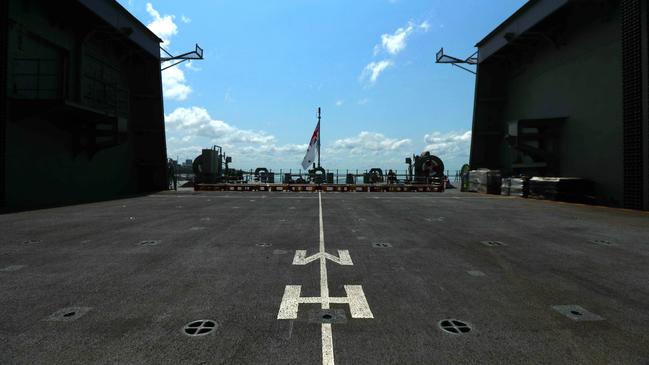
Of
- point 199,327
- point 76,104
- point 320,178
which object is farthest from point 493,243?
point 320,178

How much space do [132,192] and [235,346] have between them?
3084cm

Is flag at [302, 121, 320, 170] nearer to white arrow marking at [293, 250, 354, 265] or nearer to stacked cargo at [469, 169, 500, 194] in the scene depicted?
stacked cargo at [469, 169, 500, 194]

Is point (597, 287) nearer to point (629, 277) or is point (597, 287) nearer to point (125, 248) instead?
point (629, 277)

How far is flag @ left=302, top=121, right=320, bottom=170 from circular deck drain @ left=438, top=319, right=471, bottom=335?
42.1 meters

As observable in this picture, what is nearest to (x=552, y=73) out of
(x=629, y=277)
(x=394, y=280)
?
(x=629, y=277)

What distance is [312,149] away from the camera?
4694 centimetres

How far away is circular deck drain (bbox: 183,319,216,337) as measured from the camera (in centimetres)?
386

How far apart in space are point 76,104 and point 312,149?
30443 millimetres

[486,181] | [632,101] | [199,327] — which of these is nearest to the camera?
[199,327]

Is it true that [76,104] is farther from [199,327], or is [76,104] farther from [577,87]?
[577,87]

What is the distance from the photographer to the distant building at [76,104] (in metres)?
17.3

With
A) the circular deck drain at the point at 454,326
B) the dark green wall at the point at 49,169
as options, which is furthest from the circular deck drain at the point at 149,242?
the dark green wall at the point at 49,169

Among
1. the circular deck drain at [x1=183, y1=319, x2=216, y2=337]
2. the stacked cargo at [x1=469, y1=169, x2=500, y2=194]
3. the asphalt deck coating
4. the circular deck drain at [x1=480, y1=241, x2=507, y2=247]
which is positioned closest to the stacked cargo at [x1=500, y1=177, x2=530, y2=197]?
the stacked cargo at [x1=469, y1=169, x2=500, y2=194]

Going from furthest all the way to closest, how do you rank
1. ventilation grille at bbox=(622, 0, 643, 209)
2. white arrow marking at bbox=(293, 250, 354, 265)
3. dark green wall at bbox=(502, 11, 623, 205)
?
1. dark green wall at bbox=(502, 11, 623, 205)
2. ventilation grille at bbox=(622, 0, 643, 209)
3. white arrow marking at bbox=(293, 250, 354, 265)
